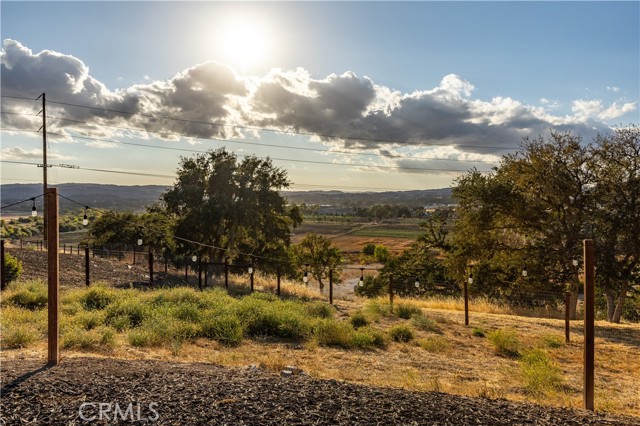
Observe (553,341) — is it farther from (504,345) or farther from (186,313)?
(186,313)

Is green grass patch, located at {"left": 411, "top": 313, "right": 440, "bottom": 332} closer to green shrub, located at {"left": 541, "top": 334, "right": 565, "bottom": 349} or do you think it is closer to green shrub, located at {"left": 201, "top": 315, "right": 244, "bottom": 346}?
green shrub, located at {"left": 541, "top": 334, "right": 565, "bottom": 349}

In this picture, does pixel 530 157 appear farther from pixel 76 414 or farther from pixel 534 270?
pixel 76 414

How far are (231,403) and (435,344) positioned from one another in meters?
8.59

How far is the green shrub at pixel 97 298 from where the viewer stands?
47.3ft

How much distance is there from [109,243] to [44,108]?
14616mm

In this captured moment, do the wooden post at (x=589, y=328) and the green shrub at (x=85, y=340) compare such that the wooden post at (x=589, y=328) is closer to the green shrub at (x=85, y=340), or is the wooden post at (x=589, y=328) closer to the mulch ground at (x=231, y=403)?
the mulch ground at (x=231, y=403)

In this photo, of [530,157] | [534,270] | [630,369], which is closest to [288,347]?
[630,369]

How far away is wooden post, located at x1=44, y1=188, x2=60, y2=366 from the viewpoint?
308 inches

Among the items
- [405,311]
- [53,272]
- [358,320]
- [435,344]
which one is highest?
[53,272]

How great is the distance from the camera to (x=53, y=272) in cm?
808

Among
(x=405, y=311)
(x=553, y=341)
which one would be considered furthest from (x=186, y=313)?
(x=553, y=341)

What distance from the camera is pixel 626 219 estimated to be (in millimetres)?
19469

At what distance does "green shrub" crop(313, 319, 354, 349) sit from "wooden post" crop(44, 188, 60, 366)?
22.6 feet

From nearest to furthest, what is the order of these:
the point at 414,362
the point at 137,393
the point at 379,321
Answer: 1. the point at 137,393
2. the point at 414,362
3. the point at 379,321
